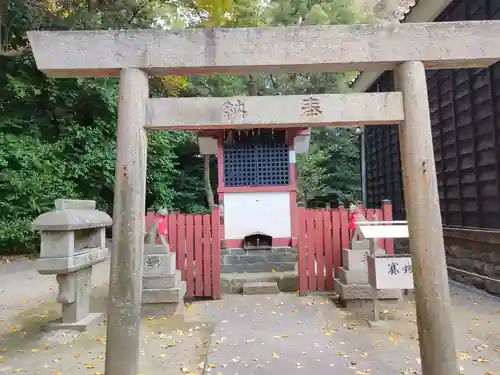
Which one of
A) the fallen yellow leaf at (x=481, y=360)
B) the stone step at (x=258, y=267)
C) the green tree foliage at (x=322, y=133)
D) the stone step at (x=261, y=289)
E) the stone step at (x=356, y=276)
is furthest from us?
the green tree foliage at (x=322, y=133)

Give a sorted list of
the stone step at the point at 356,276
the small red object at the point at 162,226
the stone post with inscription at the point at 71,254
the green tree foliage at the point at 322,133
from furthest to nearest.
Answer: the green tree foliage at the point at 322,133
the small red object at the point at 162,226
the stone step at the point at 356,276
the stone post with inscription at the point at 71,254

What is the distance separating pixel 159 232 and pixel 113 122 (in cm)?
941

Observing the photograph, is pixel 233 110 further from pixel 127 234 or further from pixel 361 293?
pixel 361 293

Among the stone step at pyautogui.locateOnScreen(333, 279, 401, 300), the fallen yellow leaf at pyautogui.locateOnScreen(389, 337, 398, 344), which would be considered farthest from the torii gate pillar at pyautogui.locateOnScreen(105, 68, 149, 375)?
the stone step at pyautogui.locateOnScreen(333, 279, 401, 300)

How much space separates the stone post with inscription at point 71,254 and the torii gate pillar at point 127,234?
2305 mm

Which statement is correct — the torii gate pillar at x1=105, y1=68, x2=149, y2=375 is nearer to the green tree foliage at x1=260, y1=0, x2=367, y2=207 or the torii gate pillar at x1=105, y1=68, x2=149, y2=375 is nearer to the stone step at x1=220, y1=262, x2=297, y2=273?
the stone step at x1=220, y1=262, x2=297, y2=273

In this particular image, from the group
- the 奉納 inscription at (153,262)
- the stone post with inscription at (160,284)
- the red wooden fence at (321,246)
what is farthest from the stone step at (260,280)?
the 奉納 inscription at (153,262)

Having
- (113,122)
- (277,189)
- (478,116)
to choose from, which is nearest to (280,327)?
(277,189)

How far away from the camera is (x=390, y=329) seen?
5793 millimetres

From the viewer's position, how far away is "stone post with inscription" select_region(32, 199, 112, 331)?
5.68 meters

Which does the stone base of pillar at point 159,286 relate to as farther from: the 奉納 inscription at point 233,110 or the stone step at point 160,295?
the 奉納 inscription at point 233,110

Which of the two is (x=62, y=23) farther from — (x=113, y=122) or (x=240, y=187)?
(x=240, y=187)

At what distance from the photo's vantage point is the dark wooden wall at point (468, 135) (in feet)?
25.7

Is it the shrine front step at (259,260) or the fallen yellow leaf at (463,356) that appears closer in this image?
the fallen yellow leaf at (463,356)
